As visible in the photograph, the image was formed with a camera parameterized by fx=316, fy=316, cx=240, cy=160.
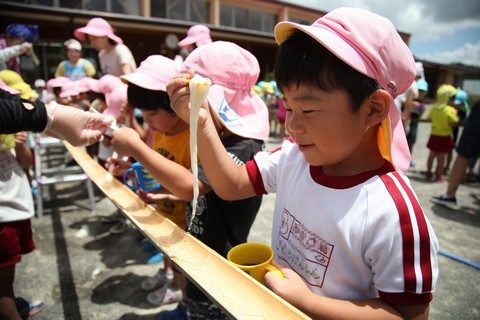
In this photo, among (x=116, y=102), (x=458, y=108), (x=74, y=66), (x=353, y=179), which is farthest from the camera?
(x=458, y=108)

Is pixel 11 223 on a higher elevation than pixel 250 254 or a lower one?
lower

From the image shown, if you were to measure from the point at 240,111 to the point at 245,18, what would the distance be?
2306 cm

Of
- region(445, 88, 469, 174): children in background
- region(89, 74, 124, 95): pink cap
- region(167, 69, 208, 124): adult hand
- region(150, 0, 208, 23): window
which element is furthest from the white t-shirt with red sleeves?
region(150, 0, 208, 23): window

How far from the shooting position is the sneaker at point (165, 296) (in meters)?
2.43

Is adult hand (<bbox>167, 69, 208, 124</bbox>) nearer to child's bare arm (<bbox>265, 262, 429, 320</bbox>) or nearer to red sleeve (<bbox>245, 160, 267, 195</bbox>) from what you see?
red sleeve (<bbox>245, 160, 267, 195</bbox>)

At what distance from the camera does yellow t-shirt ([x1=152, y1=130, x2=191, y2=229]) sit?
188 cm

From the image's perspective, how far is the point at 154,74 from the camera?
1.88m

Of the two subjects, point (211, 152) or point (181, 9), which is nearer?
point (211, 152)

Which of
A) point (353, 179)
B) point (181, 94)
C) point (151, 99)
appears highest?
point (181, 94)

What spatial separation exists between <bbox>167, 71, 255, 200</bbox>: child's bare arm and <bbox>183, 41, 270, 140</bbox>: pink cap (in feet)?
0.90

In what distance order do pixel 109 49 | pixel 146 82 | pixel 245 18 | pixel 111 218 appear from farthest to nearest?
pixel 245 18 < pixel 109 49 < pixel 111 218 < pixel 146 82

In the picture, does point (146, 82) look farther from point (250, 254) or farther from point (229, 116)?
point (250, 254)

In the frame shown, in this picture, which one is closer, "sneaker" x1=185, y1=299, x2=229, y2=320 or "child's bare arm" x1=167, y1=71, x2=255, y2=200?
"child's bare arm" x1=167, y1=71, x2=255, y2=200

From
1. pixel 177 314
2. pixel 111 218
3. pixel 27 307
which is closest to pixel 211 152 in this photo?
pixel 177 314
